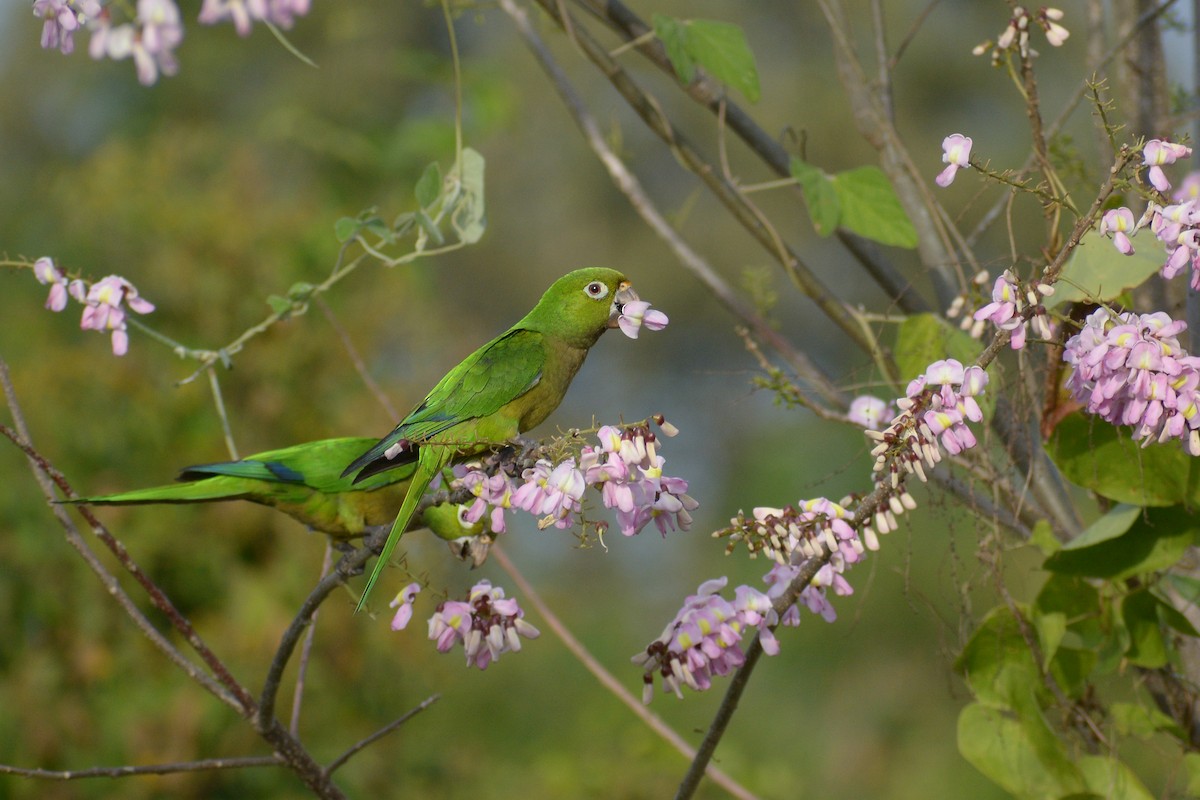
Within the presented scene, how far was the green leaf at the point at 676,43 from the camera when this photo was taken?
1486 millimetres

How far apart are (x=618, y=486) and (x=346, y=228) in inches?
22.2

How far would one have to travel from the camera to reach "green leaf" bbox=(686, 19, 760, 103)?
1503 millimetres

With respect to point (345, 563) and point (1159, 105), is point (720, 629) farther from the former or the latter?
point (1159, 105)

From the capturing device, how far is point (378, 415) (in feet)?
12.2

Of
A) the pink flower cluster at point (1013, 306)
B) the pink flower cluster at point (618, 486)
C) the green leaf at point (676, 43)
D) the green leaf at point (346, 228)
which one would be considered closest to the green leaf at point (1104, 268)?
the pink flower cluster at point (1013, 306)

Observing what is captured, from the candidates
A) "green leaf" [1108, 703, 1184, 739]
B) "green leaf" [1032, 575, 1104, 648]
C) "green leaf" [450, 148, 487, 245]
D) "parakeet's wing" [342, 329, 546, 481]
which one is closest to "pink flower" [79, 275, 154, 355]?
"parakeet's wing" [342, 329, 546, 481]

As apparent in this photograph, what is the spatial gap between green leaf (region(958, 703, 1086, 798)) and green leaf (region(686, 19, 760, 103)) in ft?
2.72

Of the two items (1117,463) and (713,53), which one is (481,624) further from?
(713,53)

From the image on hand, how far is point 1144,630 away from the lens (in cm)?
129

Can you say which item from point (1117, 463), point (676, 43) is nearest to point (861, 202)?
point (676, 43)

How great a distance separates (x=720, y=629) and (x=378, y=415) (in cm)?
281

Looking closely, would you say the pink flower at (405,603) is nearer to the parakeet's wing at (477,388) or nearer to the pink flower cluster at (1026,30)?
the parakeet's wing at (477,388)

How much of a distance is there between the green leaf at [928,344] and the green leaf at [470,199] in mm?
555

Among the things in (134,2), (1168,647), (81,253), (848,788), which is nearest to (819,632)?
(848,788)
